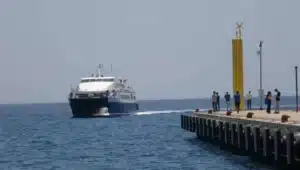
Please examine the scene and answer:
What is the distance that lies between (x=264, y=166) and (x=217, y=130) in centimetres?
1354

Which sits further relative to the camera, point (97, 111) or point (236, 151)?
point (97, 111)

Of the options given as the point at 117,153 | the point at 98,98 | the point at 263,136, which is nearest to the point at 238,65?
the point at 117,153

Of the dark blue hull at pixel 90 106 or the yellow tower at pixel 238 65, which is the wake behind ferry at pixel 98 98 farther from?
the yellow tower at pixel 238 65

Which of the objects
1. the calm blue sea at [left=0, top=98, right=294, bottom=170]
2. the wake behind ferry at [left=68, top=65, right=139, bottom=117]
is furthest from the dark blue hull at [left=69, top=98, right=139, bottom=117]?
the calm blue sea at [left=0, top=98, right=294, bottom=170]

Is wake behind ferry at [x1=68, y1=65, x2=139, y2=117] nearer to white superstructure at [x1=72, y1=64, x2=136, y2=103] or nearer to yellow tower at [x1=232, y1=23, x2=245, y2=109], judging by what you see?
white superstructure at [x1=72, y1=64, x2=136, y2=103]

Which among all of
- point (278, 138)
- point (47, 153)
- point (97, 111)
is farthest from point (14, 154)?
point (97, 111)

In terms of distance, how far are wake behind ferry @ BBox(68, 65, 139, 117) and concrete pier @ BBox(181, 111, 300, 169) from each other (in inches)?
2362

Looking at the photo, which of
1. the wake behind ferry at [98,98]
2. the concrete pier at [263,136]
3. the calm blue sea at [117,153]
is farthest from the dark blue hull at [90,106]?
the concrete pier at [263,136]

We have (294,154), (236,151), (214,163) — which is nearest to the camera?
(294,154)

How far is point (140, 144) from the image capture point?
199 feet

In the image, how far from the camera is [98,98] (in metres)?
113

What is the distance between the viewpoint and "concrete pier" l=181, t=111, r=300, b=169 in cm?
3181

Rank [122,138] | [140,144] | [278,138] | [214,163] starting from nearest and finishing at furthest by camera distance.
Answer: [278,138] < [214,163] < [140,144] < [122,138]

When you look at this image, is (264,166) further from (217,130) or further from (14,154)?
(14,154)
